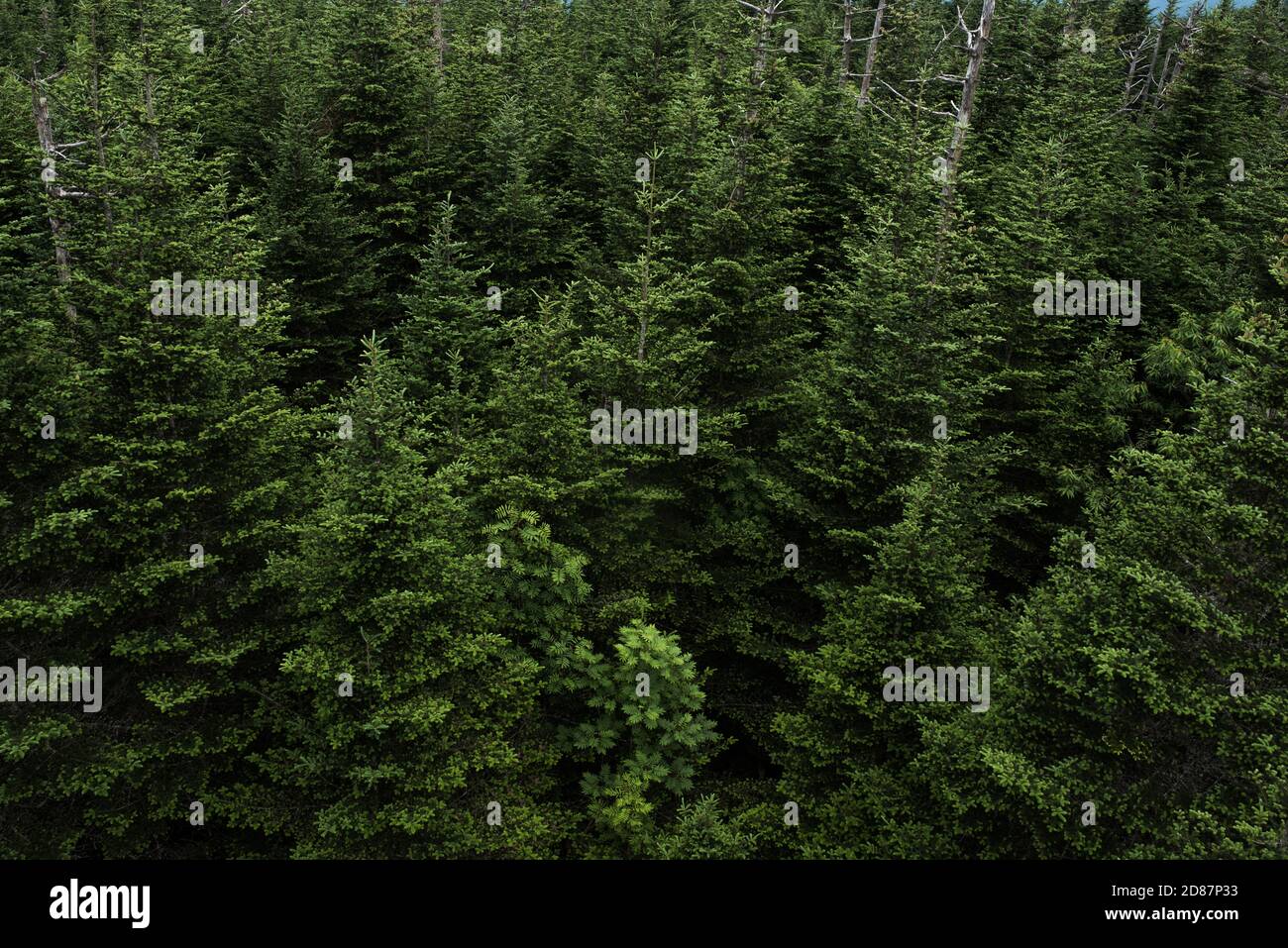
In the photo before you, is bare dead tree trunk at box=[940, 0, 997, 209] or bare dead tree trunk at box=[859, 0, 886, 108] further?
bare dead tree trunk at box=[859, 0, 886, 108]

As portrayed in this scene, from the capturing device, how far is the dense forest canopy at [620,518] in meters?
10.6

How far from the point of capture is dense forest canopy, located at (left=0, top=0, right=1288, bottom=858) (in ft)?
34.8

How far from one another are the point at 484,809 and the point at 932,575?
332 inches

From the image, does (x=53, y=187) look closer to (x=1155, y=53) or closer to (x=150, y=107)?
(x=150, y=107)

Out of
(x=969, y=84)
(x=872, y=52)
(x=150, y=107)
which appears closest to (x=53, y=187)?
(x=150, y=107)

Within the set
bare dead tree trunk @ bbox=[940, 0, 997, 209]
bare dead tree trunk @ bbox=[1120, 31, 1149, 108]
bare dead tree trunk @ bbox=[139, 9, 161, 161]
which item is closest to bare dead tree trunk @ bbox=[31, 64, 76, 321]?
bare dead tree trunk @ bbox=[139, 9, 161, 161]

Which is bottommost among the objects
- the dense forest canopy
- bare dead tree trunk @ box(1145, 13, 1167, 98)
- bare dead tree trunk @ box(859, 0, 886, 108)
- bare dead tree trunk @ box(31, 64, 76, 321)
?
the dense forest canopy

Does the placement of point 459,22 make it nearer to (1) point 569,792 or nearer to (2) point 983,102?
(2) point 983,102

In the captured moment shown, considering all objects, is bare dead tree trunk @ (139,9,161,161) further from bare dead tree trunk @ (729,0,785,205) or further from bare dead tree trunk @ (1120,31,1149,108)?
bare dead tree trunk @ (1120,31,1149,108)

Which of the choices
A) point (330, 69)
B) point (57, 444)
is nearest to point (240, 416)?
point (57, 444)

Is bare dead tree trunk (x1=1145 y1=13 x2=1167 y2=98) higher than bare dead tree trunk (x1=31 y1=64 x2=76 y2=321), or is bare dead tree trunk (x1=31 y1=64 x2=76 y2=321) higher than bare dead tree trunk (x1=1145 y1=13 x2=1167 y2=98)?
bare dead tree trunk (x1=1145 y1=13 x2=1167 y2=98)

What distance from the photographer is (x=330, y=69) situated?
2459 centimetres

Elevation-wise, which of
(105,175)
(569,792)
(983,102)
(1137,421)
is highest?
(983,102)

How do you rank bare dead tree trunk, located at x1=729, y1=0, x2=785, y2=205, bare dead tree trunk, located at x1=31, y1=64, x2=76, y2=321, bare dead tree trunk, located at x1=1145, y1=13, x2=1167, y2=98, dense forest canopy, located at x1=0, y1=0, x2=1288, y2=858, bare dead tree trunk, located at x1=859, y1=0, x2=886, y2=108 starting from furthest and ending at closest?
bare dead tree trunk, located at x1=1145, y1=13, x2=1167, y2=98, bare dead tree trunk, located at x1=859, y1=0, x2=886, y2=108, bare dead tree trunk, located at x1=729, y1=0, x2=785, y2=205, bare dead tree trunk, located at x1=31, y1=64, x2=76, y2=321, dense forest canopy, located at x1=0, y1=0, x2=1288, y2=858
